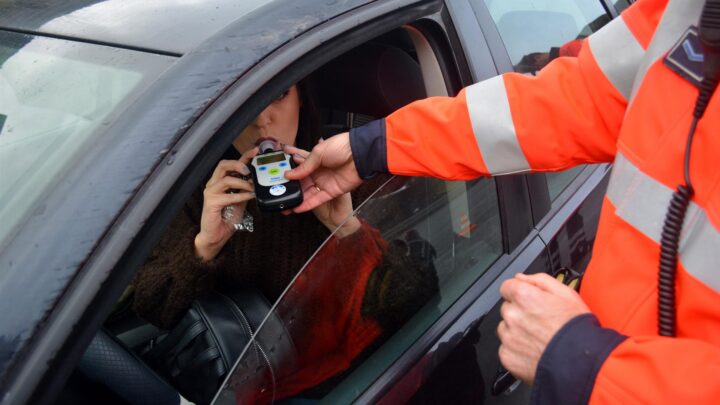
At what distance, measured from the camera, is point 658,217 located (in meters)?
0.82

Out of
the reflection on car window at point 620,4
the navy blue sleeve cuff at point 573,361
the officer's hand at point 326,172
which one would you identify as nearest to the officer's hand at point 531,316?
the navy blue sleeve cuff at point 573,361

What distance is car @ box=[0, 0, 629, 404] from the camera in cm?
70

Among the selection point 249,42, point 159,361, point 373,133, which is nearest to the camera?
point 249,42

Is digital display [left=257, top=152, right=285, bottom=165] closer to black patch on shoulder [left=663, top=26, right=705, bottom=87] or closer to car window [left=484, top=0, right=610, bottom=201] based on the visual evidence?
car window [left=484, top=0, right=610, bottom=201]

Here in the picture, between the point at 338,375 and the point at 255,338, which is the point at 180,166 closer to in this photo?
the point at 255,338

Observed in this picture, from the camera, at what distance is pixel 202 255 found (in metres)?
1.57

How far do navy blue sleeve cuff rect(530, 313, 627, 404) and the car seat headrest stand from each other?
1.03 meters

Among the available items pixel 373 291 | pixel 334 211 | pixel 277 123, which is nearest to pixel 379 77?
pixel 277 123

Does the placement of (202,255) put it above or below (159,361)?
above

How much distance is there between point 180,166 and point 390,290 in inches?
23.8

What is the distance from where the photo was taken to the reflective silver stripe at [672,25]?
89cm

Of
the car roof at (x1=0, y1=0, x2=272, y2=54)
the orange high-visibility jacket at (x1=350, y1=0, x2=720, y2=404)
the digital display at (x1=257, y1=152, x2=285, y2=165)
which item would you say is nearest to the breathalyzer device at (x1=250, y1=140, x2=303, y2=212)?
the digital display at (x1=257, y1=152, x2=285, y2=165)

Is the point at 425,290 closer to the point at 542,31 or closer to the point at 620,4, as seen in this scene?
the point at 542,31

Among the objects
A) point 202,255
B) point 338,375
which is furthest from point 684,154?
point 202,255
